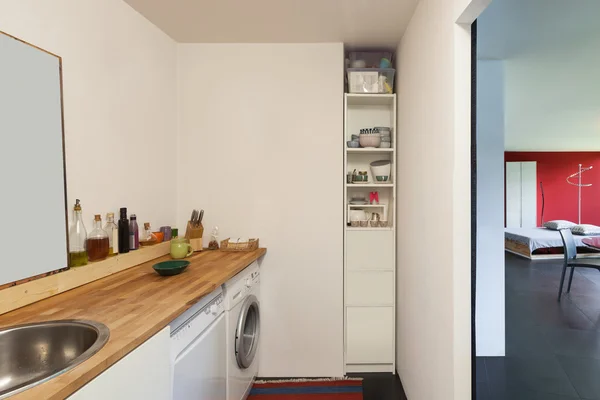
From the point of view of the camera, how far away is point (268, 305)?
2445mm

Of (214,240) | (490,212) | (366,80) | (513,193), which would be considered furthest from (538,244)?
(214,240)

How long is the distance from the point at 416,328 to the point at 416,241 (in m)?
0.54

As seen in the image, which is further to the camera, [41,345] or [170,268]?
[170,268]

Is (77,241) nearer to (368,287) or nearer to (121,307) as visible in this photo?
(121,307)

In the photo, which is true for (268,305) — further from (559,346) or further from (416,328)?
(559,346)

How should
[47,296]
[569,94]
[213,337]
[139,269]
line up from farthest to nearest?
[569,94], [139,269], [213,337], [47,296]

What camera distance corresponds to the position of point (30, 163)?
129 cm

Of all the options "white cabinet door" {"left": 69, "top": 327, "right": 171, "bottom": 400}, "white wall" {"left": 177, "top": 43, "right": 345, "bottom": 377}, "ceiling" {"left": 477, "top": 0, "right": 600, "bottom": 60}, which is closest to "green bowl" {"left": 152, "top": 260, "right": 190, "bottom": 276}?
"white cabinet door" {"left": 69, "top": 327, "right": 171, "bottom": 400}

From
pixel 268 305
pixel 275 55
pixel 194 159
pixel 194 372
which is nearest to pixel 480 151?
pixel 275 55

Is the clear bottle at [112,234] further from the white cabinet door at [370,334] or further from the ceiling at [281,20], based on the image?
the white cabinet door at [370,334]

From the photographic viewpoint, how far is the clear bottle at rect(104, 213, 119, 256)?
1702 mm

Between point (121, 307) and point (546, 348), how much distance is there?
3472 mm

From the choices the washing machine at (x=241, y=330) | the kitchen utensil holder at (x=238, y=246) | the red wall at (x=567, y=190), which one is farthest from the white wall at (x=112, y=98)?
the red wall at (x=567, y=190)

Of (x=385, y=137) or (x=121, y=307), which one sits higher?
(x=385, y=137)
